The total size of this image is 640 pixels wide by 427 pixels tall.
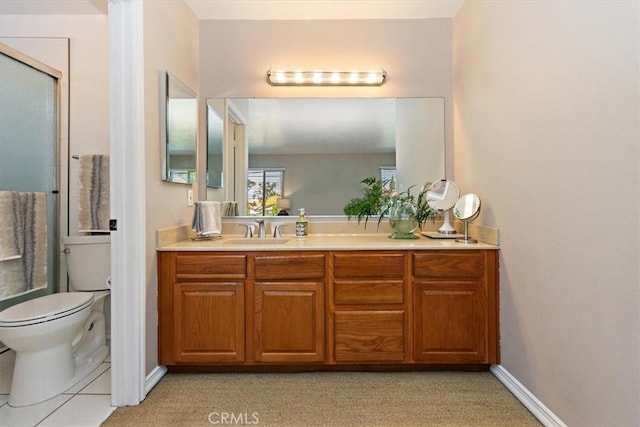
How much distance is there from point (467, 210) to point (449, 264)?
40cm

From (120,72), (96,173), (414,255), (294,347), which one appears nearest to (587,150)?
(414,255)

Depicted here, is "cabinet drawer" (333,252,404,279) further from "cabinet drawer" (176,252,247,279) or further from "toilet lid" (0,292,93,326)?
"toilet lid" (0,292,93,326)

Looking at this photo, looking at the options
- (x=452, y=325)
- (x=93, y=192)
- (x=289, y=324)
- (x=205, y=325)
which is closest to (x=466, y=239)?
(x=452, y=325)

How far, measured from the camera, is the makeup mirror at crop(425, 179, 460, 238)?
222 cm

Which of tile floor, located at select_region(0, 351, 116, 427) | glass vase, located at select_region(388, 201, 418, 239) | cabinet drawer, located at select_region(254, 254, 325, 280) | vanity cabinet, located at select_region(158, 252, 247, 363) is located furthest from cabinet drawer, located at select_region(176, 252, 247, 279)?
glass vase, located at select_region(388, 201, 418, 239)

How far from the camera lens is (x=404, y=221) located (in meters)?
2.25

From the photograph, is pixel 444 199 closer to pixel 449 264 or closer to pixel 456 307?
pixel 449 264

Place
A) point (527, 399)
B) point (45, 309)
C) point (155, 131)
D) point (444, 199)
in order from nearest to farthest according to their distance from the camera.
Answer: point (527, 399), point (45, 309), point (155, 131), point (444, 199)

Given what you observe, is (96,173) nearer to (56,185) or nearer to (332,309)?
(56,185)

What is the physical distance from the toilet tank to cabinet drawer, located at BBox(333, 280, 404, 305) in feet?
5.45

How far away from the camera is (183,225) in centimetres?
219

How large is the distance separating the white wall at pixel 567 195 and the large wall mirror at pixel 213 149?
74.2 inches

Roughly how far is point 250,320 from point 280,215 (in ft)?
2.87

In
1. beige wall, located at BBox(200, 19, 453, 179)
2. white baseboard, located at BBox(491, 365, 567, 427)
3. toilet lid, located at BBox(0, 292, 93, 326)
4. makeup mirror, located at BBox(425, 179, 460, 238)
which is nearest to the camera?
white baseboard, located at BBox(491, 365, 567, 427)
